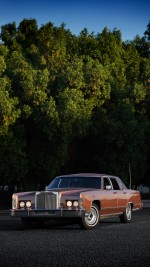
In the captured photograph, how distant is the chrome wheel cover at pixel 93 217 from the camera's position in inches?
675

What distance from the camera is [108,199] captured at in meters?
18.0

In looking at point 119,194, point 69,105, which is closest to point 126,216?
point 119,194

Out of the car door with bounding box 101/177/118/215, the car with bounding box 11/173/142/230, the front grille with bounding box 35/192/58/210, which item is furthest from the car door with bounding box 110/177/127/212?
the front grille with bounding box 35/192/58/210

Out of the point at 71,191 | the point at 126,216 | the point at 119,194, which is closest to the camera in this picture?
the point at 71,191

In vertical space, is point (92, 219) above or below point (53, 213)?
below

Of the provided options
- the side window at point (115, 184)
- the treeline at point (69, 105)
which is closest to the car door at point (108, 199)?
the side window at point (115, 184)

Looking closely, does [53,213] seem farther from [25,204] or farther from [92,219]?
[92,219]

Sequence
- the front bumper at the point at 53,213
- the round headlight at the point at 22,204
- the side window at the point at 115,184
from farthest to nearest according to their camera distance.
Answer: the side window at the point at 115,184 < the round headlight at the point at 22,204 < the front bumper at the point at 53,213

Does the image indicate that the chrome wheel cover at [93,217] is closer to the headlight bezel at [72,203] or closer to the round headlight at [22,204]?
the headlight bezel at [72,203]

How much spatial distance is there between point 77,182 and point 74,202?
1874mm

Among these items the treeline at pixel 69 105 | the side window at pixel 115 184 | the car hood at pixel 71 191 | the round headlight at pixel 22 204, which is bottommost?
the round headlight at pixel 22 204

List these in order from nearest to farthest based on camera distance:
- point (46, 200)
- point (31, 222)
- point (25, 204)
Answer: point (46, 200) < point (25, 204) < point (31, 222)

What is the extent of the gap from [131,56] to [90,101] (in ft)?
39.9

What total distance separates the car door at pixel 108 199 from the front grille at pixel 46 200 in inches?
68.2
